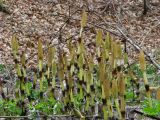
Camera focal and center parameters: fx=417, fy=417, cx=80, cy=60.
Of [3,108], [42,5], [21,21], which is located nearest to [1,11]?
[21,21]

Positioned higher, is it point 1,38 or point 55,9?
point 55,9

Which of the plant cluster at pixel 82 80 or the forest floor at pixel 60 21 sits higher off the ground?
the forest floor at pixel 60 21

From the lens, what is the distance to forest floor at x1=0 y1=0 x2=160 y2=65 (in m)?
12.6

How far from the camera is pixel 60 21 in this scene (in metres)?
15.0

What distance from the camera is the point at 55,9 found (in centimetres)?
1631

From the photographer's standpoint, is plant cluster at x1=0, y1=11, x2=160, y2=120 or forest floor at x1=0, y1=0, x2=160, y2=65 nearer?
plant cluster at x1=0, y1=11, x2=160, y2=120

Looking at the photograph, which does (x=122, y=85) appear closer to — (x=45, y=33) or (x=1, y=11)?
(x=45, y=33)

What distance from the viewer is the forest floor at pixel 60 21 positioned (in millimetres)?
12594

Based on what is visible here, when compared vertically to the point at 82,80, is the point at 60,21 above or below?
above

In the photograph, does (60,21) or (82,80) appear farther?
(60,21)

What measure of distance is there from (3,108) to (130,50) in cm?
933

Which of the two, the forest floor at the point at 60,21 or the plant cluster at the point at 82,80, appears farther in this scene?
the forest floor at the point at 60,21

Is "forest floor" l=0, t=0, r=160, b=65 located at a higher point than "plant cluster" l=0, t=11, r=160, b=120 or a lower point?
higher

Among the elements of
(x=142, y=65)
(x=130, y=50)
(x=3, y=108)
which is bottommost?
(x=3, y=108)
